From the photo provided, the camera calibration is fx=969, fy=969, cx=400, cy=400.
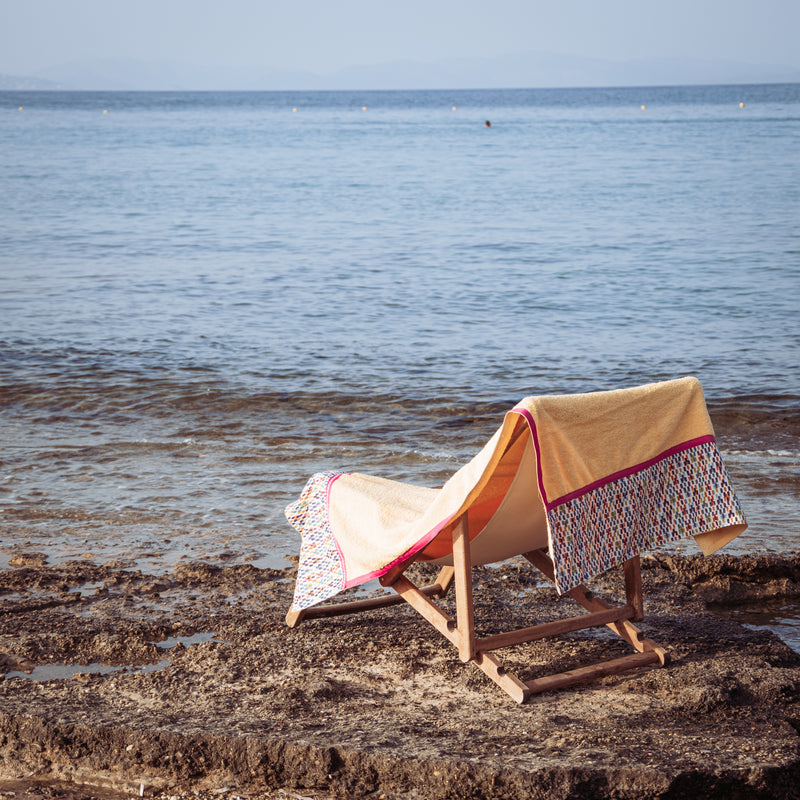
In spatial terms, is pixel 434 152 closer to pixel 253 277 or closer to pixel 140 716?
pixel 253 277

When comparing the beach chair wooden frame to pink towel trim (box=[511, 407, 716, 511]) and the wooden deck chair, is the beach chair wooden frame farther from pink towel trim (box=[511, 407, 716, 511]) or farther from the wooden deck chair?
pink towel trim (box=[511, 407, 716, 511])

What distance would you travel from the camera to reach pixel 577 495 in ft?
10.8

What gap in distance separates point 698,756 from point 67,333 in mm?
10081

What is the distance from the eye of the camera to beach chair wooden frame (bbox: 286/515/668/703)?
10.9 ft

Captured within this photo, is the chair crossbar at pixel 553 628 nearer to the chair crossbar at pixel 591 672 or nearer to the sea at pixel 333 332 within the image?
the chair crossbar at pixel 591 672

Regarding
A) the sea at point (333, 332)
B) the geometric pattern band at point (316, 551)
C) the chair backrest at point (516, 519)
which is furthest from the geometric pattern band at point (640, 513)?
the sea at point (333, 332)

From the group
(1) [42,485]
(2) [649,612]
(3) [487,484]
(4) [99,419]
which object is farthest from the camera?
(4) [99,419]

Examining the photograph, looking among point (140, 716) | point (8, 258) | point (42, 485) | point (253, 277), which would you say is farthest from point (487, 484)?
point (8, 258)

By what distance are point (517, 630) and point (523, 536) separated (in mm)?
360

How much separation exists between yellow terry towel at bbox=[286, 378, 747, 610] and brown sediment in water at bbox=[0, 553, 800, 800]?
0.41 meters

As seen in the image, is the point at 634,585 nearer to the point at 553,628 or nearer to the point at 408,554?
the point at 553,628

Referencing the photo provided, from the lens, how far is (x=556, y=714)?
3.21 metres

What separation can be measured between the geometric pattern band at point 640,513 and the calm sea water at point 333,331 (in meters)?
1.62

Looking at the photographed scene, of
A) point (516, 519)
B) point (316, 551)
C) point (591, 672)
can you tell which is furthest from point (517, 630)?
point (316, 551)
